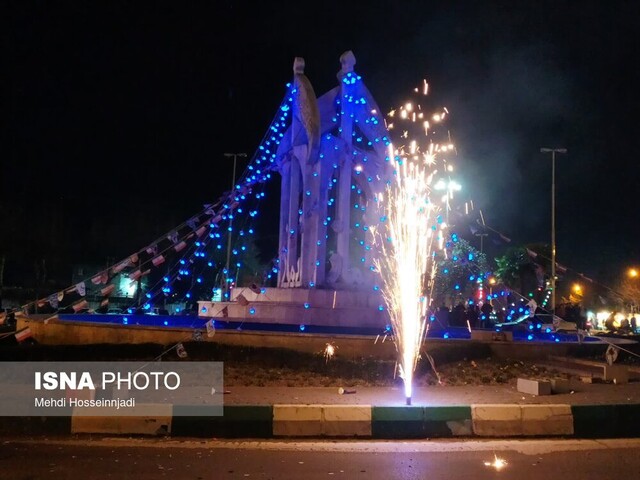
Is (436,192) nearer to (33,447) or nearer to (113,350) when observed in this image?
(113,350)

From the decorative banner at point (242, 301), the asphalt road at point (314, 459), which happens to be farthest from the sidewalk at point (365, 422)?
the decorative banner at point (242, 301)

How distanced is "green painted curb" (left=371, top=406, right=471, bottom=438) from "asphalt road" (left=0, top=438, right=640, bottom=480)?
31 centimetres

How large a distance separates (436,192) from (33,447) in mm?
17598

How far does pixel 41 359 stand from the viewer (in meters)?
14.0

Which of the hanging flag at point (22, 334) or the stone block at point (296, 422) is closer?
the stone block at point (296, 422)

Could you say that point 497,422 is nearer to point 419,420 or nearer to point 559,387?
point 419,420

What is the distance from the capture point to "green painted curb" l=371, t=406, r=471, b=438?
340 inches

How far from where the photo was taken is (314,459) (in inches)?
281

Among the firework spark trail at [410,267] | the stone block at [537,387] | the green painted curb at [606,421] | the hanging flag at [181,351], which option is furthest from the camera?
the hanging flag at [181,351]

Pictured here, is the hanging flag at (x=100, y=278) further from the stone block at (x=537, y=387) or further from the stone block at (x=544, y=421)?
the stone block at (x=544, y=421)

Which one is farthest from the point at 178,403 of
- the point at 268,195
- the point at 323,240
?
the point at 268,195

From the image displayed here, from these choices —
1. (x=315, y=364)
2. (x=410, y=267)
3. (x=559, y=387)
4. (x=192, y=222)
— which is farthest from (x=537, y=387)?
(x=192, y=222)

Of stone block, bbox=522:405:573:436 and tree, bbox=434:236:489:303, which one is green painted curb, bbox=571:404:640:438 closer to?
stone block, bbox=522:405:573:436

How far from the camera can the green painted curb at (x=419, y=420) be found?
862 cm
